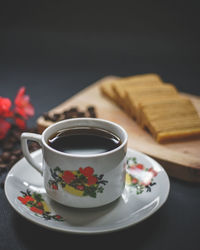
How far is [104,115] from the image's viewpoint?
2551 millimetres

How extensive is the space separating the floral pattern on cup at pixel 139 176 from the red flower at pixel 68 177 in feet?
1.16

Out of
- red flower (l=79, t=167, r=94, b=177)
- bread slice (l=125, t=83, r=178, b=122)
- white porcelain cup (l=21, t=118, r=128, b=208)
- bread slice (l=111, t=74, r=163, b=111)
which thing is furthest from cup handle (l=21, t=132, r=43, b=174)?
bread slice (l=111, t=74, r=163, b=111)

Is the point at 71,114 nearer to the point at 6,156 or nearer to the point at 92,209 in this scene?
the point at 6,156

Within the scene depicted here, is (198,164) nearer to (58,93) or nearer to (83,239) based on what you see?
(83,239)

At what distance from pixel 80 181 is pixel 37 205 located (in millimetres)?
239

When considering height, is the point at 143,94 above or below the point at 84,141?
below

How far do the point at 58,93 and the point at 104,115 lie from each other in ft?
2.34

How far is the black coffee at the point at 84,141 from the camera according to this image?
1.54 meters

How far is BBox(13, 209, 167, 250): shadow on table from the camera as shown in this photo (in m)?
1.44

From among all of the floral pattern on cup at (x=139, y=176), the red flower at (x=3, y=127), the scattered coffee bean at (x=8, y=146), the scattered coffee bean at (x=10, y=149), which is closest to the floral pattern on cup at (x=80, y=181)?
the floral pattern on cup at (x=139, y=176)

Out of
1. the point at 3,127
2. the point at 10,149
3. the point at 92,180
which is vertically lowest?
the point at 10,149

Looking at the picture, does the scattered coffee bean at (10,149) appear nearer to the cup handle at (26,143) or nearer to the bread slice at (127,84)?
the cup handle at (26,143)

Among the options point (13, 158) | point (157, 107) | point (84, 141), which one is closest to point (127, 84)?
point (157, 107)

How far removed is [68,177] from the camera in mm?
1423
